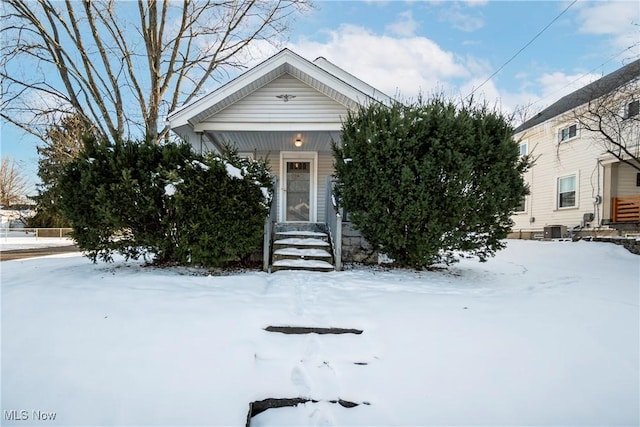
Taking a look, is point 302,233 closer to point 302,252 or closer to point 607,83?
point 302,252

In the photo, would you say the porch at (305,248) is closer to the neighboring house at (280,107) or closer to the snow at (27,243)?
the neighboring house at (280,107)

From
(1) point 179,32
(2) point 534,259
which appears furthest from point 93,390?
(1) point 179,32

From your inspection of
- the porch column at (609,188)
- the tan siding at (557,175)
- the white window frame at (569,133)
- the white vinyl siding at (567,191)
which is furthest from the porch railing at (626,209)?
the white window frame at (569,133)

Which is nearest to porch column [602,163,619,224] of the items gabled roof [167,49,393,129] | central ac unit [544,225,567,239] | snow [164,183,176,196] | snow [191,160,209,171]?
central ac unit [544,225,567,239]

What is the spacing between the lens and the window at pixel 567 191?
13.1 metres

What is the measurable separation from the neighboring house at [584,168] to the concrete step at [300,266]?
298 inches

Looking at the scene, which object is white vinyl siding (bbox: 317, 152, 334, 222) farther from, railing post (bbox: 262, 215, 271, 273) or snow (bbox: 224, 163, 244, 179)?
snow (bbox: 224, 163, 244, 179)

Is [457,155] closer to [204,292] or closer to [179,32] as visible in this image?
[204,292]

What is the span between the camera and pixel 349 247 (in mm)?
6141

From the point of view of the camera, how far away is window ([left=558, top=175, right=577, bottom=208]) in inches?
516

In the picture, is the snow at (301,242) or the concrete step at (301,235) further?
the concrete step at (301,235)

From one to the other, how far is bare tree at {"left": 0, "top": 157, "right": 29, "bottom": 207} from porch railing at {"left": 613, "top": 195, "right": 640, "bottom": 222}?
151 feet

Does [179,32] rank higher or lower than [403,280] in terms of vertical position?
higher

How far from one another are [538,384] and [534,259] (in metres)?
6.41
